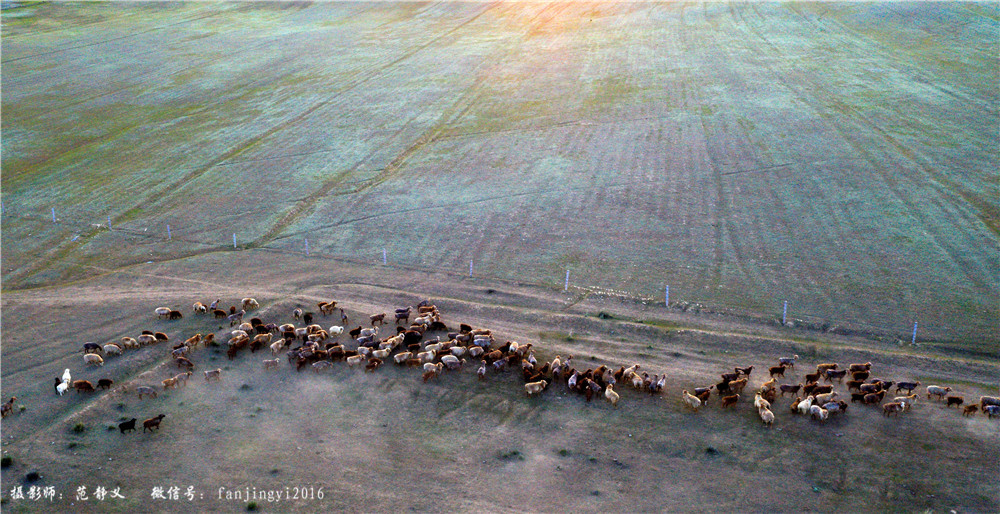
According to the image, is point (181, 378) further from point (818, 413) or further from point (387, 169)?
point (387, 169)

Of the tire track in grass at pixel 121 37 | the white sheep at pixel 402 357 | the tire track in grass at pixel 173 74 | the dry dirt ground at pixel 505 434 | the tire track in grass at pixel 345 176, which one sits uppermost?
the tire track in grass at pixel 121 37

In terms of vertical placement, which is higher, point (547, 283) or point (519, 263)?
point (519, 263)

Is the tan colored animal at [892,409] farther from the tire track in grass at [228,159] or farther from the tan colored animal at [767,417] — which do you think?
the tire track in grass at [228,159]

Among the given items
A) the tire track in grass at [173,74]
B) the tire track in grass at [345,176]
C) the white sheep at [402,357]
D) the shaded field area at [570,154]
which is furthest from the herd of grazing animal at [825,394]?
the tire track in grass at [173,74]

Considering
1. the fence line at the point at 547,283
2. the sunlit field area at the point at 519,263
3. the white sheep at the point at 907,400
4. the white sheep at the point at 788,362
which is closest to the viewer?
the sunlit field area at the point at 519,263

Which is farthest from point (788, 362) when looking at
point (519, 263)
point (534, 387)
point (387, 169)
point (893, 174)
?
point (387, 169)

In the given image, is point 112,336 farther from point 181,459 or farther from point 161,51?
point 161,51
